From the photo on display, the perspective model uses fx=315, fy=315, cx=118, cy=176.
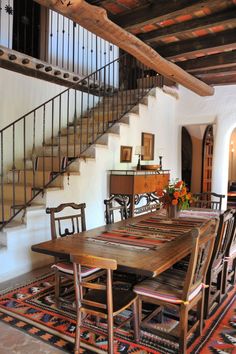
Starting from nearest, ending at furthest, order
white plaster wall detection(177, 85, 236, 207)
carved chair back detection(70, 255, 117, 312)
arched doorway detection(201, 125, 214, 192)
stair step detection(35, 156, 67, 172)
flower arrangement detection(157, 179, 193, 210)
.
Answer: carved chair back detection(70, 255, 117, 312) → flower arrangement detection(157, 179, 193, 210) → stair step detection(35, 156, 67, 172) → white plaster wall detection(177, 85, 236, 207) → arched doorway detection(201, 125, 214, 192)

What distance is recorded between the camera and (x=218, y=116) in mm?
6391

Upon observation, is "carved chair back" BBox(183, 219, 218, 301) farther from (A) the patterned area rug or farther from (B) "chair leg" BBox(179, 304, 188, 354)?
(A) the patterned area rug

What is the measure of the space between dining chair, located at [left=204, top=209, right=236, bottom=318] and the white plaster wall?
3640 mm

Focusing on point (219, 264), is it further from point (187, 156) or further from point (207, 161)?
point (187, 156)

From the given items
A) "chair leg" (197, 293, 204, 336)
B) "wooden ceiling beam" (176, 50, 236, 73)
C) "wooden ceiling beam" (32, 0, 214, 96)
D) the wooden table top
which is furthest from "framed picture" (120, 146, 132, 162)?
"chair leg" (197, 293, 204, 336)

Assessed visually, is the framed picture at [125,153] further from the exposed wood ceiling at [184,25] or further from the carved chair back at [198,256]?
the carved chair back at [198,256]

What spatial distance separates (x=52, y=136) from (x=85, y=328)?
312 centimetres

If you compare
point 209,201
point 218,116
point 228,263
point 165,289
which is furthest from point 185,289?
point 218,116

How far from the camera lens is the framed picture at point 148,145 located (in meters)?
5.99

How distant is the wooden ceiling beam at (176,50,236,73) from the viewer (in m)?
4.16

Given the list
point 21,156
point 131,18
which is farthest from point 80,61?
point 131,18

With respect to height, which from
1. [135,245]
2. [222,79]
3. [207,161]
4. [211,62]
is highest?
[222,79]

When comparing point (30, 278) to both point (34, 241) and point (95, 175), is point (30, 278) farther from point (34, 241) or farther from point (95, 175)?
point (95, 175)

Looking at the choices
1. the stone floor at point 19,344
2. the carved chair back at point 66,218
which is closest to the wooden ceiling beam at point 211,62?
the carved chair back at point 66,218
